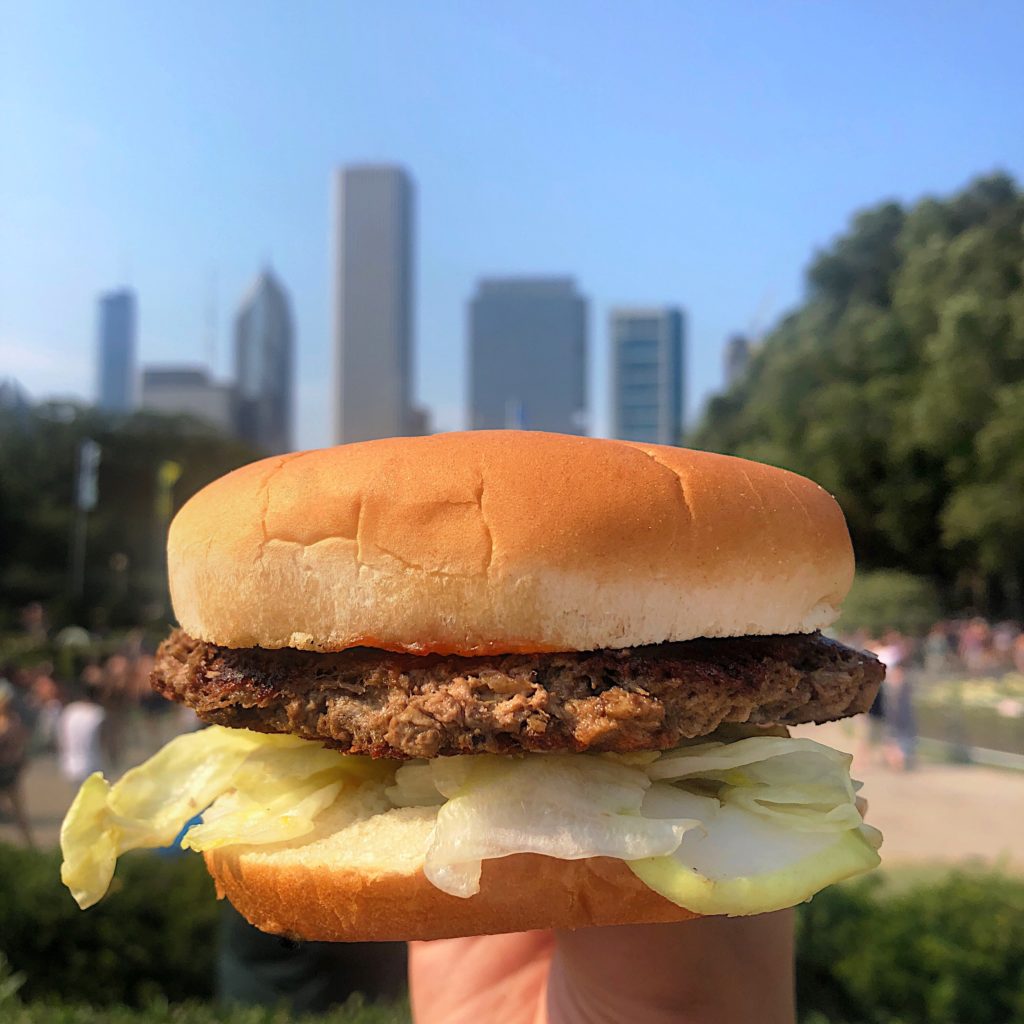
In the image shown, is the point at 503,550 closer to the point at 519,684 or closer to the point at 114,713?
the point at 519,684

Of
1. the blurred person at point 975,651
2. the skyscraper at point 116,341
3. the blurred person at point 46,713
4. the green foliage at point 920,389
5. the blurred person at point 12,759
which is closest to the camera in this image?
the blurred person at point 12,759

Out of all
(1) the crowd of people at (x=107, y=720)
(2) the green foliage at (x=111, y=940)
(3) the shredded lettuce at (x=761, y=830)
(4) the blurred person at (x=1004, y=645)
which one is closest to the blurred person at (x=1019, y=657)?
(4) the blurred person at (x=1004, y=645)

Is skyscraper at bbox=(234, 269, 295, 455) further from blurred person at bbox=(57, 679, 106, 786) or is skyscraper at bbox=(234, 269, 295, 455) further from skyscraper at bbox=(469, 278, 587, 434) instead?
blurred person at bbox=(57, 679, 106, 786)

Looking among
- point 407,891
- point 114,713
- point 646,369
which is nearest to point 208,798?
point 407,891

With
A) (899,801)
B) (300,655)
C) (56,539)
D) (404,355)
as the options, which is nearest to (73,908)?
(300,655)

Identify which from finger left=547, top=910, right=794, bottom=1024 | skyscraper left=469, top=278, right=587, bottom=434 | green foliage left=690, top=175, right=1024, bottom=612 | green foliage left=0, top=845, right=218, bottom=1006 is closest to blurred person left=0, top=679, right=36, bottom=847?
green foliage left=0, top=845, right=218, bottom=1006

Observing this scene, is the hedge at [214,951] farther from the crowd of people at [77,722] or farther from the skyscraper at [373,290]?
the skyscraper at [373,290]
